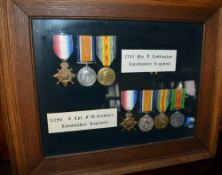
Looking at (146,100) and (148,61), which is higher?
(148,61)

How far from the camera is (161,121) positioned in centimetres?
50

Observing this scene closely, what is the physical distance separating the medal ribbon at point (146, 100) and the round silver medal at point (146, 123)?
2cm

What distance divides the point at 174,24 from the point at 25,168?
484mm

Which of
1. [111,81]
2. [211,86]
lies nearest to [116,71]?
[111,81]

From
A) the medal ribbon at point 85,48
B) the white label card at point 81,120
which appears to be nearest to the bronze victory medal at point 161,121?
the white label card at point 81,120

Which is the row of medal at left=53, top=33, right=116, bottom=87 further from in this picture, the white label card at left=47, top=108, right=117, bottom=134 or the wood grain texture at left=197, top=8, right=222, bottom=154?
the wood grain texture at left=197, top=8, right=222, bottom=154

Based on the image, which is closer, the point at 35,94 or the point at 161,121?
the point at 35,94

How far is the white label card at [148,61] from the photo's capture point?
44 centimetres

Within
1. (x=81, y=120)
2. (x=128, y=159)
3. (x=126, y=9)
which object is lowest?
(x=128, y=159)

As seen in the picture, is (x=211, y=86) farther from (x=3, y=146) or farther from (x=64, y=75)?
(x=3, y=146)

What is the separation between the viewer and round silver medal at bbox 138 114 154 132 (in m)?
0.49

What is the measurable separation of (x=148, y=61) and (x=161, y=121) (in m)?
0.17

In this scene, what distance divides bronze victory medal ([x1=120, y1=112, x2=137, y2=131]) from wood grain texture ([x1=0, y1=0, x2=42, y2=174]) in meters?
0.21

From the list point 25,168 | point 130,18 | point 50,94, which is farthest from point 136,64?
point 25,168
